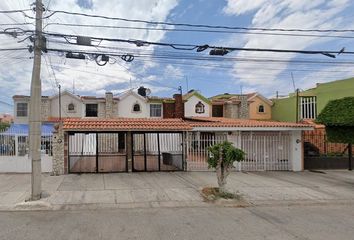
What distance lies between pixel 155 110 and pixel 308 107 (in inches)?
635

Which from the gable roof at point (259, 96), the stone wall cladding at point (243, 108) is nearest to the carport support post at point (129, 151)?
the stone wall cladding at point (243, 108)

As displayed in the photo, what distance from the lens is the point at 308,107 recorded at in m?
36.1

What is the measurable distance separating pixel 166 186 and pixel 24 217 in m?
6.36

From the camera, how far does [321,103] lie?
111ft

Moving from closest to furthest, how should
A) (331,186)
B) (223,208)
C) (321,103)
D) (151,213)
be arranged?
1. (151,213)
2. (223,208)
3. (331,186)
4. (321,103)

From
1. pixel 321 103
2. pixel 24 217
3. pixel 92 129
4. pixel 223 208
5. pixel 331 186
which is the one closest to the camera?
pixel 24 217

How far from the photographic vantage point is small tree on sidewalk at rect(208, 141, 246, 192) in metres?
12.5

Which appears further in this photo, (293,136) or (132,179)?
(293,136)

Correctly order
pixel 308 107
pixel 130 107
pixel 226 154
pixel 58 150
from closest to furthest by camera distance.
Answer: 1. pixel 226 154
2. pixel 58 150
3. pixel 308 107
4. pixel 130 107

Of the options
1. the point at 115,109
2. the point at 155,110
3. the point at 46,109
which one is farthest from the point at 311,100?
the point at 46,109

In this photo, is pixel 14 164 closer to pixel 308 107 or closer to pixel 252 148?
pixel 252 148

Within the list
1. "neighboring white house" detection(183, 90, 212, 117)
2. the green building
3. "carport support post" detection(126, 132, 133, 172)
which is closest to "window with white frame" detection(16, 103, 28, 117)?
"neighboring white house" detection(183, 90, 212, 117)

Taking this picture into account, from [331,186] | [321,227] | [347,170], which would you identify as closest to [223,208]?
[321,227]

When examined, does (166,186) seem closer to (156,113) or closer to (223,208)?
(223,208)
